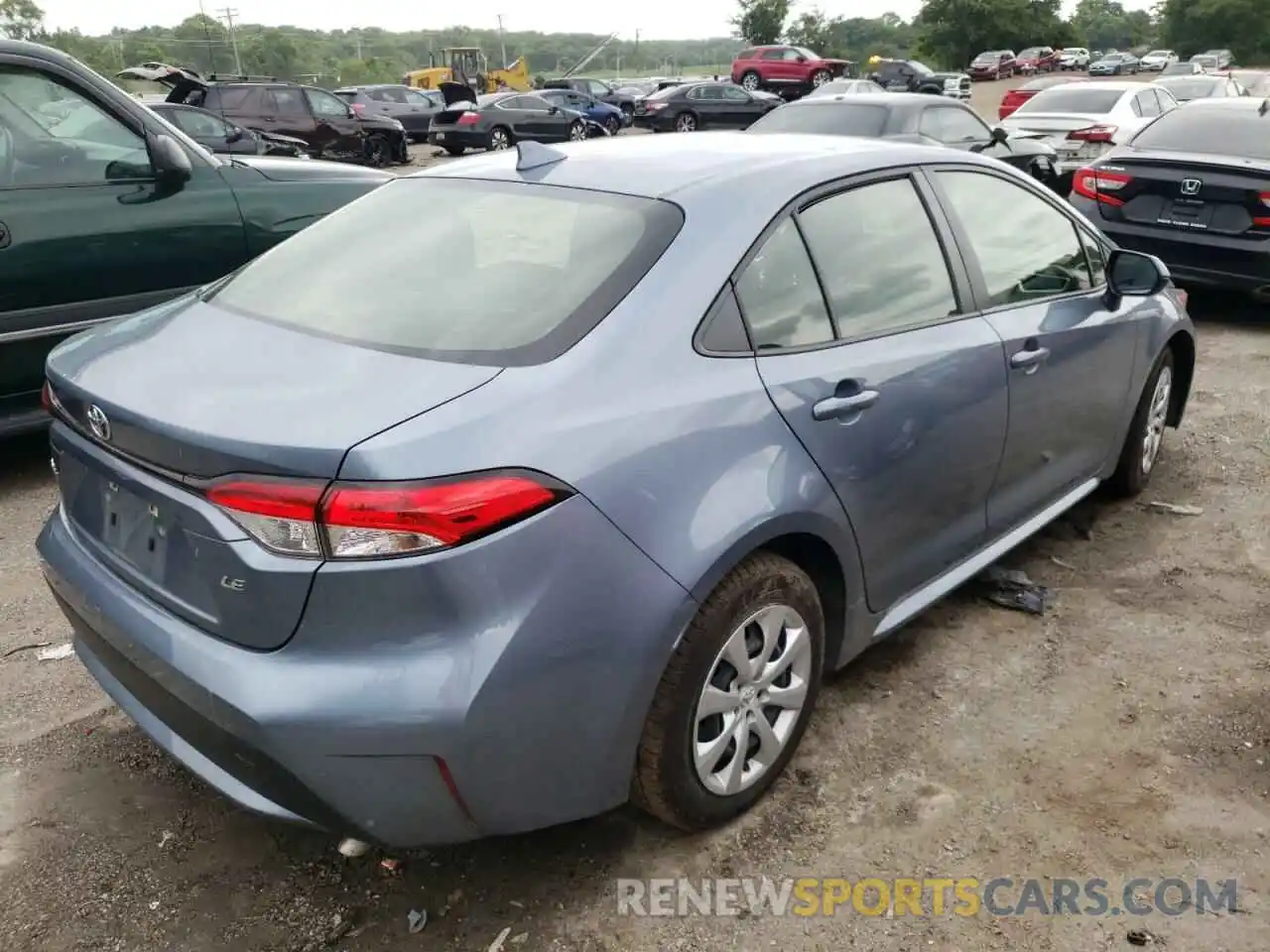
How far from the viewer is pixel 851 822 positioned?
2.60 m

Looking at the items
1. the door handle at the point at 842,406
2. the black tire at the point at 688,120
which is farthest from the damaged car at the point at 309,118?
the door handle at the point at 842,406

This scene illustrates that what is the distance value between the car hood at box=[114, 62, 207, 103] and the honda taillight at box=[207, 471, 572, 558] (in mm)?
11770

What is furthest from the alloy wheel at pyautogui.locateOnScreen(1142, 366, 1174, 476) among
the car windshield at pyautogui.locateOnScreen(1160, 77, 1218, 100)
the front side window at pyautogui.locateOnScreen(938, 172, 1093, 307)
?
the car windshield at pyautogui.locateOnScreen(1160, 77, 1218, 100)

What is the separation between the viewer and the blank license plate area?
2.11 m

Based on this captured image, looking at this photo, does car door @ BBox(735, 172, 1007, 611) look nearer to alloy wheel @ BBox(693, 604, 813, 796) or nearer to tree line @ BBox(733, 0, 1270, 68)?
alloy wheel @ BBox(693, 604, 813, 796)

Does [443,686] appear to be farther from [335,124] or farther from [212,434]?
[335,124]

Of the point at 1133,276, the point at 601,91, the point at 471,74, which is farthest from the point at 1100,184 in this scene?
the point at 471,74

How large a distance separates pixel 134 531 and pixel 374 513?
2.26 feet

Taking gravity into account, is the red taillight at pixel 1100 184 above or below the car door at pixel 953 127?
below

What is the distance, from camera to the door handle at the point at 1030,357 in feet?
10.5

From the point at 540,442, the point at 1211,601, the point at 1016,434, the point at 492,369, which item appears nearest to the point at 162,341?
the point at 492,369

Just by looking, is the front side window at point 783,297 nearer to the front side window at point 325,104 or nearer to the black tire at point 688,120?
the front side window at point 325,104

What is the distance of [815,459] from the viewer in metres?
2.47

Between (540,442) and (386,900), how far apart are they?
1.17m
